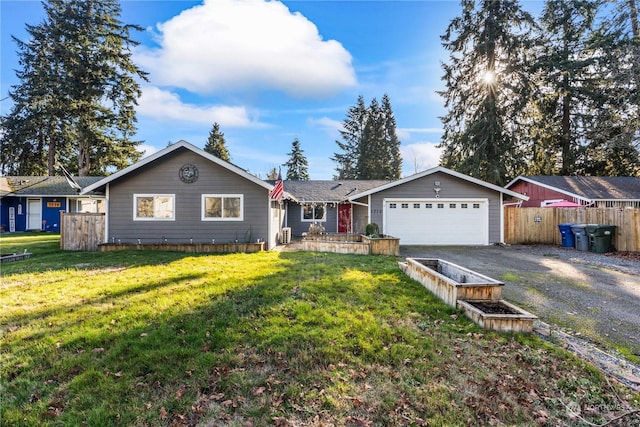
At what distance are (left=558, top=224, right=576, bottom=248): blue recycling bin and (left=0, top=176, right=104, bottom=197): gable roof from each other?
27.9m

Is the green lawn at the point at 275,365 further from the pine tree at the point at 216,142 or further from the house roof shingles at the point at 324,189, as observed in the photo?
the pine tree at the point at 216,142

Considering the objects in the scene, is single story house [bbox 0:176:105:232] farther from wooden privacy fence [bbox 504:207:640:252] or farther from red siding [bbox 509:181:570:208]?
red siding [bbox 509:181:570:208]

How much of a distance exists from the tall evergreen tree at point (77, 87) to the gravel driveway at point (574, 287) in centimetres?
2848

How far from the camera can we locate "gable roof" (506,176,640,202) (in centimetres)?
1738

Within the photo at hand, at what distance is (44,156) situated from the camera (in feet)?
96.3

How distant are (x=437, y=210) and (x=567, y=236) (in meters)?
5.77

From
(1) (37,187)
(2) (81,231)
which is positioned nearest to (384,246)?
(2) (81,231)

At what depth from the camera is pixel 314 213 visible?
19.6 metres

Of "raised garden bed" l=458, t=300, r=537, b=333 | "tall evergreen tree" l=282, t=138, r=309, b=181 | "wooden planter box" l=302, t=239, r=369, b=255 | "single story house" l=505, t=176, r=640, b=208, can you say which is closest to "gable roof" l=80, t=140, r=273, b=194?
"wooden planter box" l=302, t=239, r=369, b=255

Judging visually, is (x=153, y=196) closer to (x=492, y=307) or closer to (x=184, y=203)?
(x=184, y=203)

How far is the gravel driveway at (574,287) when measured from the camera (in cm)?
452

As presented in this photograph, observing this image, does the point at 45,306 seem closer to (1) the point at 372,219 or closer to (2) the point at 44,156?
(1) the point at 372,219

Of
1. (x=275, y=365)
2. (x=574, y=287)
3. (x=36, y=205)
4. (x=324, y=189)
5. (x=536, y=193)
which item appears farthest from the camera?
(x=324, y=189)

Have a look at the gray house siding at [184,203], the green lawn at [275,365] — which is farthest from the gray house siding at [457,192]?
the green lawn at [275,365]
